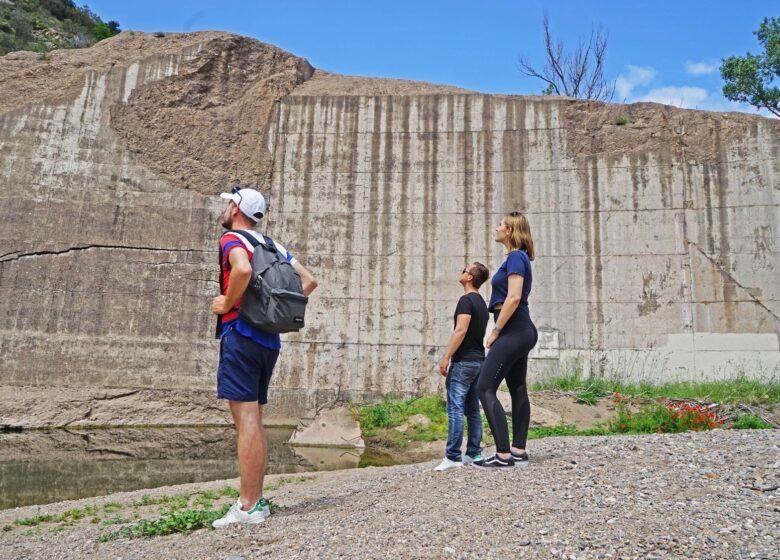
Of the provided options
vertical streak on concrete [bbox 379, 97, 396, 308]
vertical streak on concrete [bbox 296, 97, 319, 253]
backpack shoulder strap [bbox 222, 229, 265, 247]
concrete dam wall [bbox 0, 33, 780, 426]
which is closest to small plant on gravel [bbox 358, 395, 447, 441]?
concrete dam wall [bbox 0, 33, 780, 426]

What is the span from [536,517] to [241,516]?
1.47 meters

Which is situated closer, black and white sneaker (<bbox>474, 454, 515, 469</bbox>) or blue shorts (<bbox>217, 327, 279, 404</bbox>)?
blue shorts (<bbox>217, 327, 279, 404</bbox>)

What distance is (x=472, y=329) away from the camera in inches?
182

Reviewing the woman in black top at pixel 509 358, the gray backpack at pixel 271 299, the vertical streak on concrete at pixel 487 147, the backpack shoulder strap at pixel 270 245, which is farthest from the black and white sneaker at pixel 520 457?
the vertical streak on concrete at pixel 487 147

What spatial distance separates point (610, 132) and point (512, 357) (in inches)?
311

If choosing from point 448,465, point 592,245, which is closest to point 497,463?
point 448,465

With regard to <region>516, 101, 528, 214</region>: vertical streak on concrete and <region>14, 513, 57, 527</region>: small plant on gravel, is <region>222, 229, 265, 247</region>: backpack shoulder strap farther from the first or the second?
<region>516, 101, 528, 214</region>: vertical streak on concrete

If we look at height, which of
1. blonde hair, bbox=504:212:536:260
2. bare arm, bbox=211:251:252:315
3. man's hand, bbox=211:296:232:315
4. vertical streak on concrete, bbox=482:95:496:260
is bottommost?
man's hand, bbox=211:296:232:315

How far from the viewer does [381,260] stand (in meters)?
10.9

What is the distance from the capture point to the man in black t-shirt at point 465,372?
14.9 feet

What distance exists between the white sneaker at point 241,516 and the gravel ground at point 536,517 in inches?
2.8

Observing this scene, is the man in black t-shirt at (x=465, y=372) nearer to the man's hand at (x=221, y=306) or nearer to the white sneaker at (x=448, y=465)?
the white sneaker at (x=448, y=465)

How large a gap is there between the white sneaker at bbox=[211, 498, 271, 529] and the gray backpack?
91 cm

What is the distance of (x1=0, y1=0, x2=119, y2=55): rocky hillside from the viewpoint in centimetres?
2594
